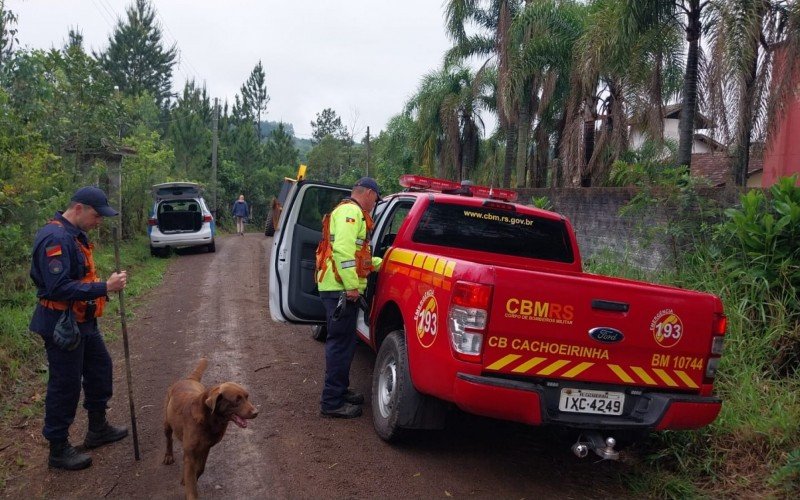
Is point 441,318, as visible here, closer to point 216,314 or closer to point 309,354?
point 309,354

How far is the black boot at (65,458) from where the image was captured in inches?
163

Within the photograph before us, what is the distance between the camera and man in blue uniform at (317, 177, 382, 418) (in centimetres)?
494

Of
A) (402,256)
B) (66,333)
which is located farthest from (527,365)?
(66,333)

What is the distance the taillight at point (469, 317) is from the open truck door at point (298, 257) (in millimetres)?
2825

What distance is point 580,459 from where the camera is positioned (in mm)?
4598

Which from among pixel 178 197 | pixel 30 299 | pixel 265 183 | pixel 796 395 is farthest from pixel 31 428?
pixel 265 183

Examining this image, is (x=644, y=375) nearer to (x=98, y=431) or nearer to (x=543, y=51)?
(x=98, y=431)

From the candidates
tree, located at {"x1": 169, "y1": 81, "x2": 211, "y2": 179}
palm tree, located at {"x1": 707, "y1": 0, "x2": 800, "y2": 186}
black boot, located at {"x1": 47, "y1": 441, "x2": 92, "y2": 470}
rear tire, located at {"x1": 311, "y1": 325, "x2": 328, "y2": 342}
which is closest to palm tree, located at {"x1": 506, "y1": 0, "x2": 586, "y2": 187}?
palm tree, located at {"x1": 707, "y1": 0, "x2": 800, "y2": 186}

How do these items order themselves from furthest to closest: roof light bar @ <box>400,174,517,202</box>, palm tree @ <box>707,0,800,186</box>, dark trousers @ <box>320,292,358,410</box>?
palm tree @ <box>707,0,800,186</box> < roof light bar @ <box>400,174,517,202</box> < dark trousers @ <box>320,292,358,410</box>

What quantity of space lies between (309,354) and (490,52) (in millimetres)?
15696

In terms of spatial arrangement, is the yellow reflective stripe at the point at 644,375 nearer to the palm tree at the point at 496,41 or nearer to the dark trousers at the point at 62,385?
the dark trousers at the point at 62,385

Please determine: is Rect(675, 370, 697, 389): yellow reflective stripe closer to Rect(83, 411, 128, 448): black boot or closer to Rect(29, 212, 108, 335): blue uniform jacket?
Rect(29, 212, 108, 335): blue uniform jacket

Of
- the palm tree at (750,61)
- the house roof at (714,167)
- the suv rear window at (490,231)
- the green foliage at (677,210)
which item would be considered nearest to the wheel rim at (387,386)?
the suv rear window at (490,231)

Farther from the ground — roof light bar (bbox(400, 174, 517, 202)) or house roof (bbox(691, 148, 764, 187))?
house roof (bbox(691, 148, 764, 187))
